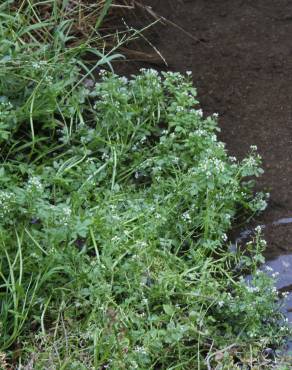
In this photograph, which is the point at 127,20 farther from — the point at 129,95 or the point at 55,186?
the point at 55,186

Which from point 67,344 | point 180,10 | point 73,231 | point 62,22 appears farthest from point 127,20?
point 67,344

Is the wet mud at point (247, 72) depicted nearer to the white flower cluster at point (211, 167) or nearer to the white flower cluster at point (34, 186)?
the white flower cluster at point (211, 167)

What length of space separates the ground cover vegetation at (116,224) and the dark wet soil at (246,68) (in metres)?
0.15

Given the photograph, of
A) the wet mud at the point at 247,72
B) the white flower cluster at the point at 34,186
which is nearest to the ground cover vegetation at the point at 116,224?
the white flower cluster at the point at 34,186

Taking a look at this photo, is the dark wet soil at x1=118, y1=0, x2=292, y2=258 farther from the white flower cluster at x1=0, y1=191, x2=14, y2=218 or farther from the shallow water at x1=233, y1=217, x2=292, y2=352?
the white flower cluster at x1=0, y1=191, x2=14, y2=218

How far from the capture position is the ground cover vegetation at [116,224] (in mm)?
3197

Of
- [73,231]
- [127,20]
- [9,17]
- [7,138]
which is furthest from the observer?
[127,20]

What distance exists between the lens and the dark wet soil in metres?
4.05

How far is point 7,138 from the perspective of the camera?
12.2ft

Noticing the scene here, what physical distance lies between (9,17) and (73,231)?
1.52m

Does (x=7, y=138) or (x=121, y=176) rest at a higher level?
(x=7, y=138)

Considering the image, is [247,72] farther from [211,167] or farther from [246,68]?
[211,167]

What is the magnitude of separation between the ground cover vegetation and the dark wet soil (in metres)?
0.15

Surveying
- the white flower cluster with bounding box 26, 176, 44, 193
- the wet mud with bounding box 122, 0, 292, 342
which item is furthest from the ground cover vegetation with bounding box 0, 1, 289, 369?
the wet mud with bounding box 122, 0, 292, 342
